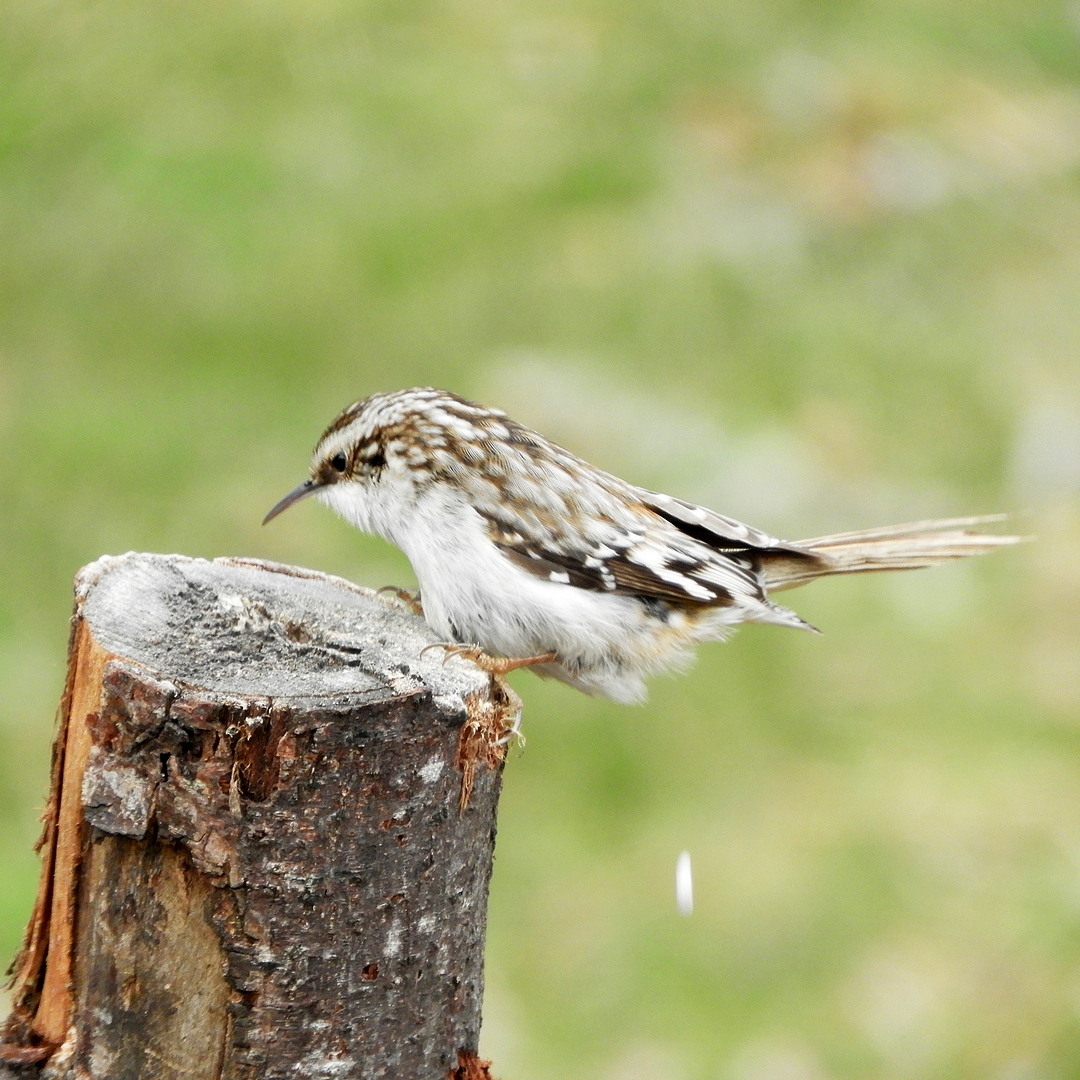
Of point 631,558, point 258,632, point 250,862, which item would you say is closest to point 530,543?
point 631,558

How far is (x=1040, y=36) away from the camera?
9.76m

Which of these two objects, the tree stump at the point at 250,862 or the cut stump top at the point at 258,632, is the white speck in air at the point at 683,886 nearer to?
the cut stump top at the point at 258,632

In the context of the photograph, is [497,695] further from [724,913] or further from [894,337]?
[894,337]

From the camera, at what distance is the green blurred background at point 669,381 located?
5.54 meters

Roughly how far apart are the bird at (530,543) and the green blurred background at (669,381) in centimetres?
183

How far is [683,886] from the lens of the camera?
17.0ft

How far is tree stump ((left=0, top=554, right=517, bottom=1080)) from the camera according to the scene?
2721 mm

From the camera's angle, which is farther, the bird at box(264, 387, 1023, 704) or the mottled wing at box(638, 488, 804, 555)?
the mottled wing at box(638, 488, 804, 555)

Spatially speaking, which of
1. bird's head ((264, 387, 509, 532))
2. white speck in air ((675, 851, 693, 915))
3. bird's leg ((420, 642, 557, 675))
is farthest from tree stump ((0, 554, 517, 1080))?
white speck in air ((675, 851, 693, 915))

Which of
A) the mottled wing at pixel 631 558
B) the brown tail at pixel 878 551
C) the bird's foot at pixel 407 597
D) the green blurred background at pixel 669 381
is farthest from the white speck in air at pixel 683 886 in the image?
the bird's foot at pixel 407 597

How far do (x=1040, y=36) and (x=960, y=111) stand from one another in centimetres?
101

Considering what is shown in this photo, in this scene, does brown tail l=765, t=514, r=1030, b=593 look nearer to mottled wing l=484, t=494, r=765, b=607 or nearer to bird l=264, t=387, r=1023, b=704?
bird l=264, t=387, r=1023, b=704

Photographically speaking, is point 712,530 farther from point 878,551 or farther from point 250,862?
point 250,862

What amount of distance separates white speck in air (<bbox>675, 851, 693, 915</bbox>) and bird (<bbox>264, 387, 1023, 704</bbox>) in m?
1.24
